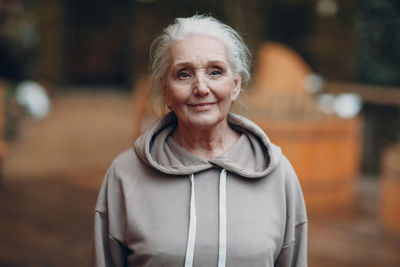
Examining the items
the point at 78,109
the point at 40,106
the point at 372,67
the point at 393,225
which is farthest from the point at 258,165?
the point at 78,109

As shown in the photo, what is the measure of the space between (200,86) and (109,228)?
0.44 m

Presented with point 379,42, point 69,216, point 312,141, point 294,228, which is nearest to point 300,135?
point 312,141

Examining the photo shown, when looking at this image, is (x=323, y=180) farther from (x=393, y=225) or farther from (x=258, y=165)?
(x=258, y=165)

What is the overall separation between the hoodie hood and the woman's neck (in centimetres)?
3

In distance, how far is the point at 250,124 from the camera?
152cm

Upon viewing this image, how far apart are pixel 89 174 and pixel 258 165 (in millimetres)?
4433

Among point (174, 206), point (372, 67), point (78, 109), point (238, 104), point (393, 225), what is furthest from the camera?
point (78, 109)

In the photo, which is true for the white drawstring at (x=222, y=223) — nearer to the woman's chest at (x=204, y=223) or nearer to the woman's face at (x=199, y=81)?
the woman's chest at (x=204, y=223)

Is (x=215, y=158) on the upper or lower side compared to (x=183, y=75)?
lower

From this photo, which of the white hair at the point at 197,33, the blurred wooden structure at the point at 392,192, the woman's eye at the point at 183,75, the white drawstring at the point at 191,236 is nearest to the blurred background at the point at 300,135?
the blurred wooden structure at the point at 392,192

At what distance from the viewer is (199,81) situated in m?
1.37

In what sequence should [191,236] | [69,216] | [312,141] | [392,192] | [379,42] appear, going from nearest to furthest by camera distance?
1. [191,236]
2. [392,192]
3. [69,216]
4. [312,141]
5. [379,42]

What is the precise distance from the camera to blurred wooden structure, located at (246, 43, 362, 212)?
170 inches

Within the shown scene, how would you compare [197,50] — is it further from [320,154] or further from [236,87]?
[320,154]
